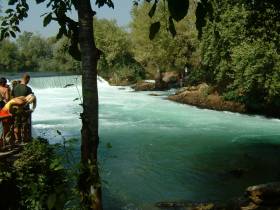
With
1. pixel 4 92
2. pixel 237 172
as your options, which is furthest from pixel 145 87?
pixel 4 92

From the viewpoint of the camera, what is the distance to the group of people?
930 centimetres

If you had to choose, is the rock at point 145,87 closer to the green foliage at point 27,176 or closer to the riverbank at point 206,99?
the riverbank at point 206,99

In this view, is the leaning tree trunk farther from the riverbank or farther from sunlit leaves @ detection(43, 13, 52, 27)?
the riverbank

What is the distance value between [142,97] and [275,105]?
13.6 metres

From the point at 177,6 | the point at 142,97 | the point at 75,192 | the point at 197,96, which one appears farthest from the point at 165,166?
the point at 142,97

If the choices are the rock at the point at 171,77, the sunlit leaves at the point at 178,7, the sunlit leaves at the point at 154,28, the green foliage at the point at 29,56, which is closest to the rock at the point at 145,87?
the rock at the point at 171,77

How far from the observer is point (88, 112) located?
13.6 feet

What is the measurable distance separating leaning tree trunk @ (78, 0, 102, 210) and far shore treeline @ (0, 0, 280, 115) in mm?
235

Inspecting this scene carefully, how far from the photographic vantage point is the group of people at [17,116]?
9305 mm

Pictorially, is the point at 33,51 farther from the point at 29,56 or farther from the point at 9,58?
the point at 9,58

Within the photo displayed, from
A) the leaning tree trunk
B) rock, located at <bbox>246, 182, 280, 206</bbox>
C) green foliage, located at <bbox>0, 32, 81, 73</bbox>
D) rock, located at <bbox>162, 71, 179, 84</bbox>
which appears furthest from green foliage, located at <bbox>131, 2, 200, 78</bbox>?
the leaning tree trunk

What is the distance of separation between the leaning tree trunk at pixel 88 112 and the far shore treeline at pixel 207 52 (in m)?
0.23

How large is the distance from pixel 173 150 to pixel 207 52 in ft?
50.1

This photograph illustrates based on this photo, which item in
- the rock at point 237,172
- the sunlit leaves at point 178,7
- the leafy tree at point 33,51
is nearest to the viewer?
the sunlit leaves at point 178,7
